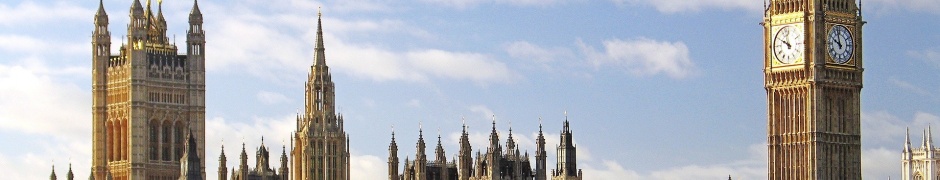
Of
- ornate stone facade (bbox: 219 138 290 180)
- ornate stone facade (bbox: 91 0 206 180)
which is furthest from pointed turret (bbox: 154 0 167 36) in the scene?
ornate stone facade (bbox: 219 138 290 180)

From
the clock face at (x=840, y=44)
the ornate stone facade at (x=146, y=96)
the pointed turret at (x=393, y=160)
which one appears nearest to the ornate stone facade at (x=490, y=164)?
the pointed turret at (x=393, y=160)

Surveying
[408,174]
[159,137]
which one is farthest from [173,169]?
[408,174]

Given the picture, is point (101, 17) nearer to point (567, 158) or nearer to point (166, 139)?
point (166, 139)

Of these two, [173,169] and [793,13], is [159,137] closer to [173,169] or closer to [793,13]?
[173,169]

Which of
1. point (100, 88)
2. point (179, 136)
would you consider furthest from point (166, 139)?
point (100, 88)

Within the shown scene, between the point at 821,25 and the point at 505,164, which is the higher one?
the point at 821,25

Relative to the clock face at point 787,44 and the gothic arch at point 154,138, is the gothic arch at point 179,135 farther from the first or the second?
the clock face at point 787,44

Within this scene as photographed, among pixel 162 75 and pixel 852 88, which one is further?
pixel 162 75

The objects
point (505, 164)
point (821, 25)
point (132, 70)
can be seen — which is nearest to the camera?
point (505, 164)

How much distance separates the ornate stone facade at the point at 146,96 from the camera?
178m

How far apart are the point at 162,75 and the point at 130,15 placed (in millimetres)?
5000

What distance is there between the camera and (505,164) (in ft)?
442

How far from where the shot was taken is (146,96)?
179m

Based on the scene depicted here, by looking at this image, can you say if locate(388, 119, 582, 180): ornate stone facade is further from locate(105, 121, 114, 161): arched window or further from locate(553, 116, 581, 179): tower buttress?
locate(105, 121, 114, 161): arched window
